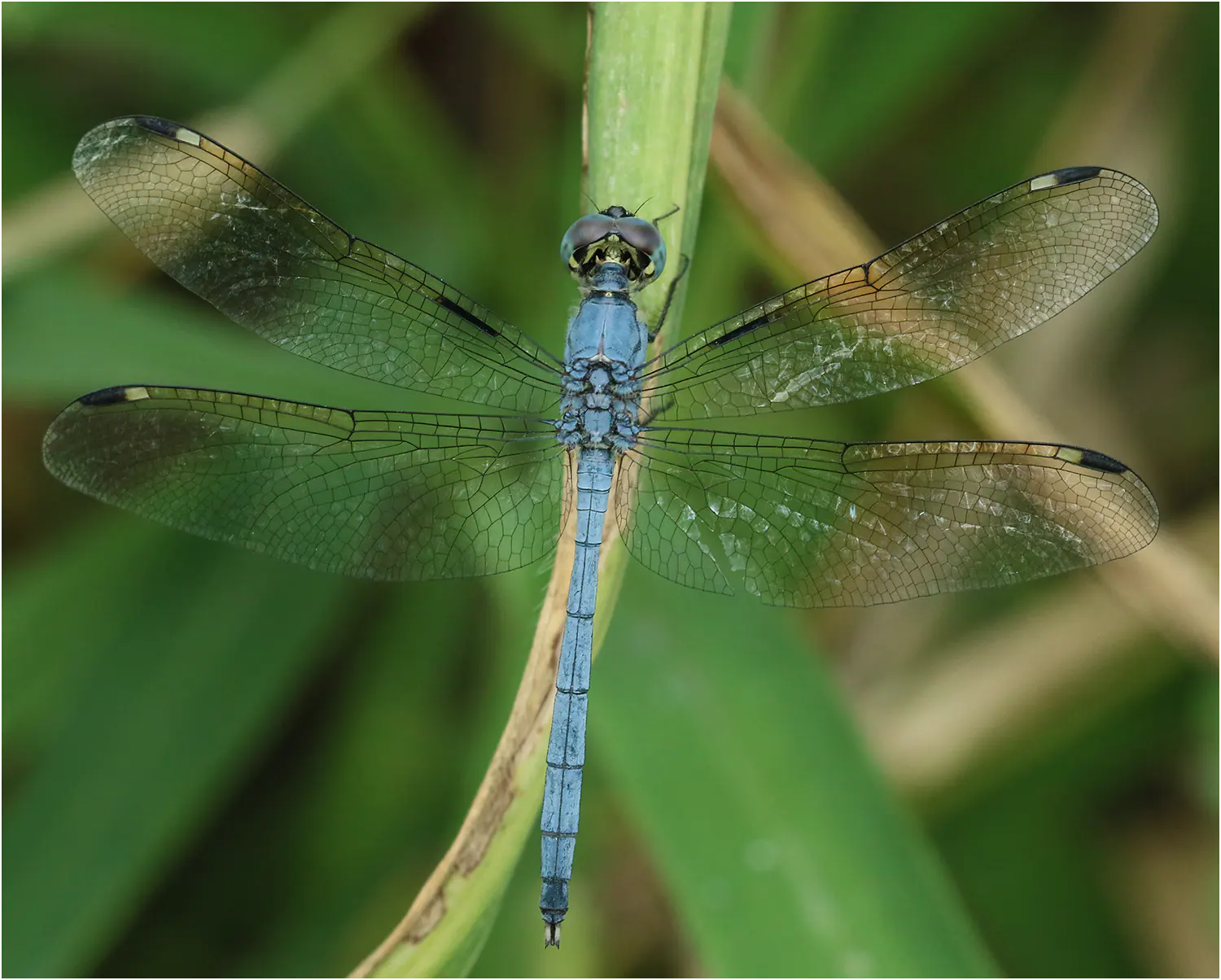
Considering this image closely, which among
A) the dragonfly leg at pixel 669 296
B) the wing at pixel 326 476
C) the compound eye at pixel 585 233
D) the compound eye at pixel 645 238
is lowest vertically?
the wing at pixel 326 476

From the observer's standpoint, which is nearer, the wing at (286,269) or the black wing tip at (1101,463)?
the black wing tip at (1101,463)

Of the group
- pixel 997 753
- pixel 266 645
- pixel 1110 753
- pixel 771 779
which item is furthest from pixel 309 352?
pixel 1110 753

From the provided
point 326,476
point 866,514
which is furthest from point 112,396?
point 866,514

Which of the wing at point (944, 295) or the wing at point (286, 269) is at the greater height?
the wing at point (286, 269)

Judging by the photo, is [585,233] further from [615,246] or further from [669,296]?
[669,296]

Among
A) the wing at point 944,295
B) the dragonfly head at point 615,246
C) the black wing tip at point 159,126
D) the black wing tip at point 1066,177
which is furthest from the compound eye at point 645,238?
the black wing tip at point 159,126

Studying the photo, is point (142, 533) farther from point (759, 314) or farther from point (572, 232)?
point (759, 314)

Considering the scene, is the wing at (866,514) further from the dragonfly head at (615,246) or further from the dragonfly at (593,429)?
the dragonfly head at (615,246)
